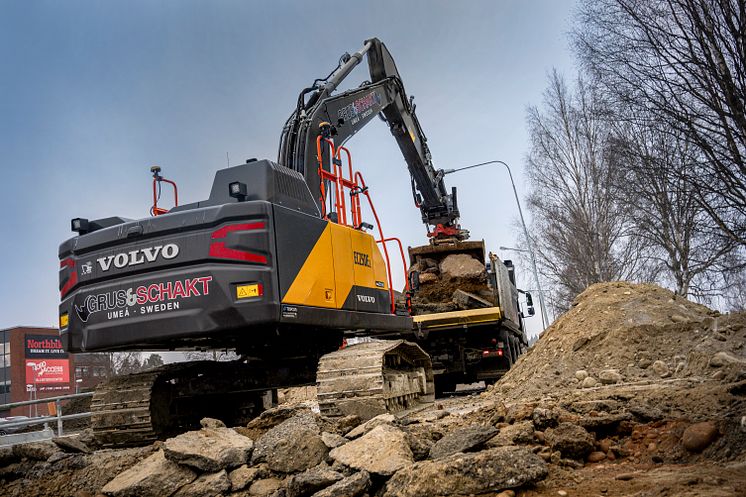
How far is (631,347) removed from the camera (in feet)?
28.5

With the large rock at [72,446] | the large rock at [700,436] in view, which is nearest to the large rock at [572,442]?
the large rock at [700,436]

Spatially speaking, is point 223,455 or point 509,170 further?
point 509,170

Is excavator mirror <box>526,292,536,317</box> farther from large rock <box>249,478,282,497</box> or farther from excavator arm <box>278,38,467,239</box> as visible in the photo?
large rock <box>249,478,282,497</box>

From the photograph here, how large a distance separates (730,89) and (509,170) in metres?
19.6

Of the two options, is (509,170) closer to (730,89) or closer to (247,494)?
(730,89)

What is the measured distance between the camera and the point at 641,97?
9711 millimetres

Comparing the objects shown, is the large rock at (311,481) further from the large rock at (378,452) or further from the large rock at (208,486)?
the large rock at (208,486)

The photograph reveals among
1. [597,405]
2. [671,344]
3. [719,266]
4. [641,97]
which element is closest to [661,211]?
[719,266]

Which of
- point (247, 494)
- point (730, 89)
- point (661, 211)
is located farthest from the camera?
point (661, 211)

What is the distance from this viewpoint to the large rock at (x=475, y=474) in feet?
13.5

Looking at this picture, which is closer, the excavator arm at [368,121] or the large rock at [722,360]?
the large rock at [722,360]

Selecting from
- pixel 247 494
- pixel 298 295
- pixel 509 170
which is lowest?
pixel 247 494

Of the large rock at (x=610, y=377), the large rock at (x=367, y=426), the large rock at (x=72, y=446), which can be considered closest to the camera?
the large rock at (x=367, y=426)

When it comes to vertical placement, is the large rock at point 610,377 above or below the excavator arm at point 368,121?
below
